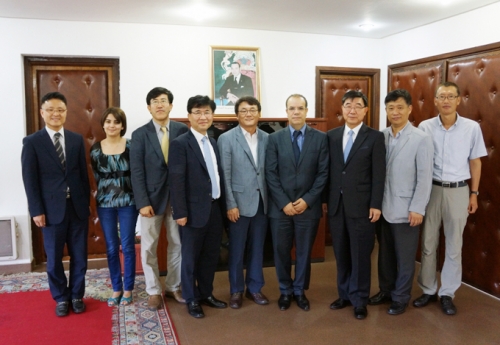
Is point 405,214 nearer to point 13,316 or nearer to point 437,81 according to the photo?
point 437,81

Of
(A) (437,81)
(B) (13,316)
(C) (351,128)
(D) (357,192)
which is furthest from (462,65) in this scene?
(B) (13,316)

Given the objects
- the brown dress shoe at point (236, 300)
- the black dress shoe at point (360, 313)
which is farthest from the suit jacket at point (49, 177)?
the black dress shoe at point (360, 313)

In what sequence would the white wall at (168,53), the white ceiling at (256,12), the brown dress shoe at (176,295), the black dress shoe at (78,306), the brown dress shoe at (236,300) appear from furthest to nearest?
1. the white wall at (168,53)
2. the white ceiling at (256,12)
3. the brown dress shoe at (176,295)
4. the brown dress shoe at (236,300)
5. the black dress shoe at (78,306)

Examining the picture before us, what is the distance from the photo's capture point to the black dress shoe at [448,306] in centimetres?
319

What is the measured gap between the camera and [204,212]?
301 cm

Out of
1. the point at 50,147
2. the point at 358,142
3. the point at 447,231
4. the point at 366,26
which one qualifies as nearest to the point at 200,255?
the point at 50,147

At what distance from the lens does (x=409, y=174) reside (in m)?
3.03

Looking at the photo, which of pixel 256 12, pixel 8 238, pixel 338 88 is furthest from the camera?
pixel 338 88

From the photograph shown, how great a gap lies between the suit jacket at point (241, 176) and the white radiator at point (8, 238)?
2352 mm

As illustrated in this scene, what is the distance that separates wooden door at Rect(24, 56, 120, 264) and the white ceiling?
46cm

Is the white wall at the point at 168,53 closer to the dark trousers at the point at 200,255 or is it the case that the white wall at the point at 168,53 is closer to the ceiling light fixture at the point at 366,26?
the ceiling light fixture at the point at 366,26

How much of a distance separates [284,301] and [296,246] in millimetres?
427

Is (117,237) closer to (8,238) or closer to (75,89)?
(8,238)

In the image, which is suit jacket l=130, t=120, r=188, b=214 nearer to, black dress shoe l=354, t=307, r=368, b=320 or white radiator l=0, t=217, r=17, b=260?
black dress shoe l=354, t=307, r=368, b=320
